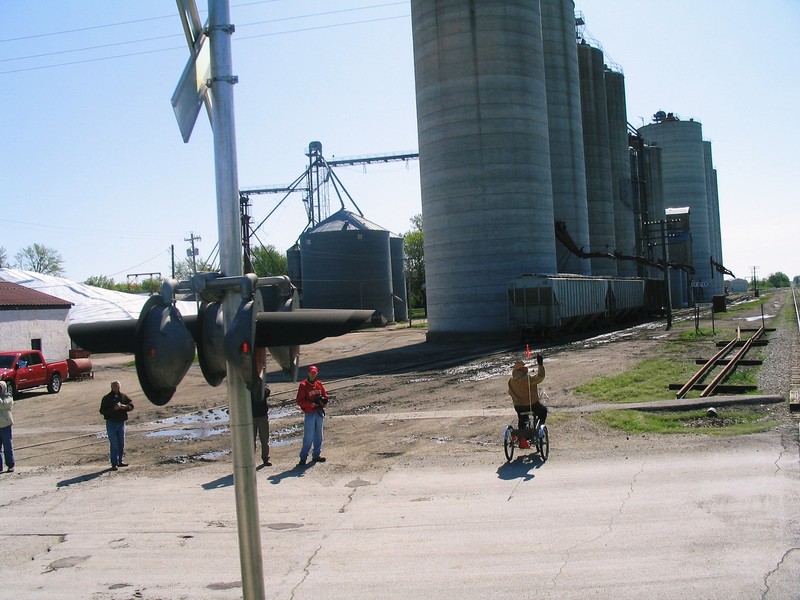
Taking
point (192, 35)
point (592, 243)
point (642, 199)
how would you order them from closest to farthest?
point (192, 35) < point (592, 243) < point (642, 199)

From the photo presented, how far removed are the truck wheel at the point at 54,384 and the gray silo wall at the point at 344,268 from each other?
39.8 meters

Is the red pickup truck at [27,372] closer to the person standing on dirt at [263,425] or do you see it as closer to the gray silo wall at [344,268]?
the person standing on dirt at [263,425]

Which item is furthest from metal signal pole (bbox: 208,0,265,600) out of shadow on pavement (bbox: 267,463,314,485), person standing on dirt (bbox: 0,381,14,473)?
person standing on dirt (bbox: 0,381,14,473)

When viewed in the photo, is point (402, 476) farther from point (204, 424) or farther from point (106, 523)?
point (204, 424)

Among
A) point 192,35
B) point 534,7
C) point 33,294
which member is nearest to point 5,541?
point 192,35

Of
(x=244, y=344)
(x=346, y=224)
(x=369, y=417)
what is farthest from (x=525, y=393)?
(x=346, y=224)

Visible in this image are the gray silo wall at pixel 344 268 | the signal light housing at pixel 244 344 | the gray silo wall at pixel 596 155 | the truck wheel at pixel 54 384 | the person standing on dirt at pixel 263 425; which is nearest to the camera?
the signal light housing at pixel 244 344

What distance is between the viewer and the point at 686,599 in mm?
6613

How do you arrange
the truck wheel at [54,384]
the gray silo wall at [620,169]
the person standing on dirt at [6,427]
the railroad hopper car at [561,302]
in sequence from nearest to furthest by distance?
the person standing on dirt at [6,427] < the truck wheel at [54,384] < the railroad hopper car at [561,302] < the gray silo wall at [620,169]

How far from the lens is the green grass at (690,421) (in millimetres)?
14328

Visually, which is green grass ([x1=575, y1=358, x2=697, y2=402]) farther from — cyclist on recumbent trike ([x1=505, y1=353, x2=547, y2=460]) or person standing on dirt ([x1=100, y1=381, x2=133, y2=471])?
person standing on dirt ([x1=100, y1=381, x2=133, y2=471])

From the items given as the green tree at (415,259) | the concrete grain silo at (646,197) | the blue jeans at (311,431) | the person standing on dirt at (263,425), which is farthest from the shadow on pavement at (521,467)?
the green tree at (415,259)

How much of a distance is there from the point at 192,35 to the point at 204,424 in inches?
671

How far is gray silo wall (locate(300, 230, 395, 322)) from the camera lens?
2852 inches
